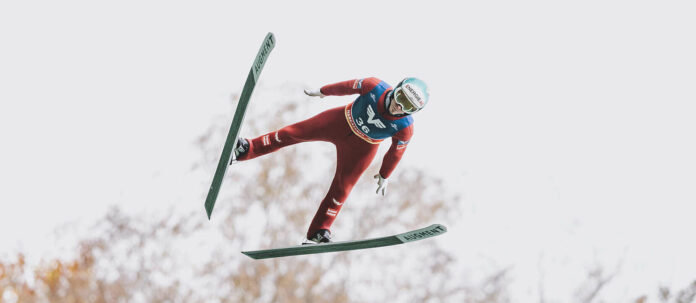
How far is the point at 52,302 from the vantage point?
15961 millimetres

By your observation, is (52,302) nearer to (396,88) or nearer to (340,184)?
(340,184)

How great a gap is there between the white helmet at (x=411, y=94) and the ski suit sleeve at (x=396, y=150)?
0.38 meters

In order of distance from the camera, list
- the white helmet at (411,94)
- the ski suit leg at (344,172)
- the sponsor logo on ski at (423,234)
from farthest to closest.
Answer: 1. the ski suit leg at (344,172)
2. the sponsor logo on ski at (423,234)
3. the white helmet at (411,94)

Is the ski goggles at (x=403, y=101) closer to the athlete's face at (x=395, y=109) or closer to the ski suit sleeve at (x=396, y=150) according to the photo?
the athlete's face at (x=395, y=109)

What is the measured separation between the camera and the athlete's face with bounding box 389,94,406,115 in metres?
4.84

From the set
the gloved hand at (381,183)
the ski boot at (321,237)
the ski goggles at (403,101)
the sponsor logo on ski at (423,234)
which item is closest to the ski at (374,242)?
the sponsor logo on ski at (423,234)

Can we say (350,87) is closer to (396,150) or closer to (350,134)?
(350,134)

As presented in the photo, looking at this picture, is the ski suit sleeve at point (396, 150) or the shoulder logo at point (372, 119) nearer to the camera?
the shoulder logo at point (372, 119)

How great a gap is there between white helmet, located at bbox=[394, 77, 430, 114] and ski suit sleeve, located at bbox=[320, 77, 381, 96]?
34 centimetres

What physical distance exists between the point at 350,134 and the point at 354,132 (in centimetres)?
5

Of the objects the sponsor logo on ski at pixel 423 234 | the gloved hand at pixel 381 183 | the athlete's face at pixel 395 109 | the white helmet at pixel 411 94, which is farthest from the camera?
the gloved hand at pixel 381 183

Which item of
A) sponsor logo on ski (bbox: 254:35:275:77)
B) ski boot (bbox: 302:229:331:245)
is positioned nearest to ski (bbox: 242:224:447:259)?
ski boot (bbox: 302:229:331:245)

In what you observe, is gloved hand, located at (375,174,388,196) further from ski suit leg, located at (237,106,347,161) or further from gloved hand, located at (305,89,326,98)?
gloved hand, located at (305,89,326,98)

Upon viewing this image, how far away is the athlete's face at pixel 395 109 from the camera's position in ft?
15.9
